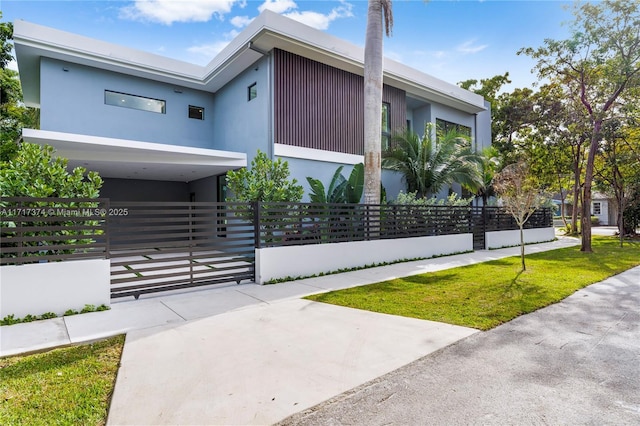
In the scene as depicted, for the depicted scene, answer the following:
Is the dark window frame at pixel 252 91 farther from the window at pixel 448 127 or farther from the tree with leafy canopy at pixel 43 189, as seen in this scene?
the window at pixel 448 127

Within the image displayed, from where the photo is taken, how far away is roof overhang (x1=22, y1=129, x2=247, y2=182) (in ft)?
28.1

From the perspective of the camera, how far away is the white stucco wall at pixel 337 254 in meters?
7.55

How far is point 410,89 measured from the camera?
14.5 meters

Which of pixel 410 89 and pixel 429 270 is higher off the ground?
pixel 410 89

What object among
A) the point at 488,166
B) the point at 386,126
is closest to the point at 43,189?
the point at 386,126

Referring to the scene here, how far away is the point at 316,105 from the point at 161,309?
8487 mm

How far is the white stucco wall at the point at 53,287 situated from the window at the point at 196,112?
9.74m

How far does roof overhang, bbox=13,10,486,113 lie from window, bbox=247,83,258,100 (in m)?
0.71

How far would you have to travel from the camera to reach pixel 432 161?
12828 mm

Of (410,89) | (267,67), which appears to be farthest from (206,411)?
(410,89)

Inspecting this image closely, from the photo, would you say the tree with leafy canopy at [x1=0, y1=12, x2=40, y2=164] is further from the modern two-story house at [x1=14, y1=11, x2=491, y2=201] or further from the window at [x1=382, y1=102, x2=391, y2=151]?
the window at [x1=382, y1=102, x2=391, y2=151]

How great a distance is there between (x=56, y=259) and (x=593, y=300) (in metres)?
8.66

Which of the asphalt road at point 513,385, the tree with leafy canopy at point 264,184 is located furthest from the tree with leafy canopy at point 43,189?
the asphalt road at point 513,385

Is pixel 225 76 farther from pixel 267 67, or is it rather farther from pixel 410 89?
pixel 410 89
